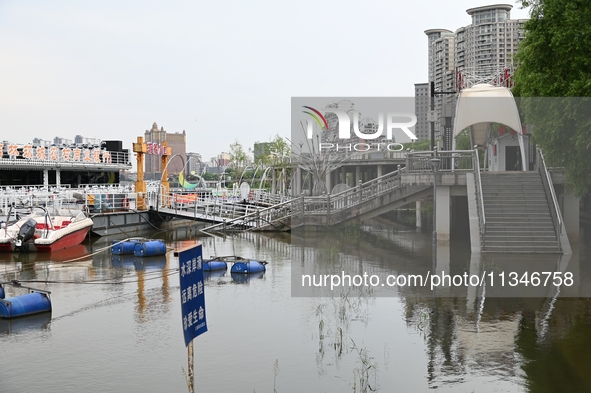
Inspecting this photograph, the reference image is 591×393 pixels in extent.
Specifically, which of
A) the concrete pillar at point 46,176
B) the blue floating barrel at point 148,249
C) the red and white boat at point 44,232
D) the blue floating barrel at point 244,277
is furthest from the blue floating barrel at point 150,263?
the concrete pillar at point 46,176

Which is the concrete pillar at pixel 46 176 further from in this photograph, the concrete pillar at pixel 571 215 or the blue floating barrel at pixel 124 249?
the concrete pillar at pixel 571 215

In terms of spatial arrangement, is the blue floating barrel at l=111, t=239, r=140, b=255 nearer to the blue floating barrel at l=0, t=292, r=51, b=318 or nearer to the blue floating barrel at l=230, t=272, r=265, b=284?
the blue floating barrel at l=230, t=272, r=265, b=284

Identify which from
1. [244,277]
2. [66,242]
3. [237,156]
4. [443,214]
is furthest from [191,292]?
[237,156]

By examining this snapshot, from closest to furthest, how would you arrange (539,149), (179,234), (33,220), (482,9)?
(539,149)
(33,220)
(179,234)
(482,9)

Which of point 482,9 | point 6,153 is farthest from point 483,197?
point 482,9

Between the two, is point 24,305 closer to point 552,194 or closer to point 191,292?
point 191,292

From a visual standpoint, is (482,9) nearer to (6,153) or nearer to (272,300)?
(6,153)

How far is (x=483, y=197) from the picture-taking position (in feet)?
91.9

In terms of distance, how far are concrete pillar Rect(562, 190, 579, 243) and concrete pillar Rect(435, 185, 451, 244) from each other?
5.11m

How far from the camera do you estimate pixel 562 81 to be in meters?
25.0

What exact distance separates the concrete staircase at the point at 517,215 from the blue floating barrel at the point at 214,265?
377 inches

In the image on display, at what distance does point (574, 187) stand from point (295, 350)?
1736 centimetres

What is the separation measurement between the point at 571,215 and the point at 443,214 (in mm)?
5767

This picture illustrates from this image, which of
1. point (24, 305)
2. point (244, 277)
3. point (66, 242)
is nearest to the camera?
point (24, 305)
